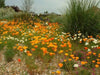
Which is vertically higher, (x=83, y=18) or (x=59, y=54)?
(x=83, y=18)

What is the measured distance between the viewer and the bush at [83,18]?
6.56m

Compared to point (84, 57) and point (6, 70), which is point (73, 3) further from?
point (6, 70)

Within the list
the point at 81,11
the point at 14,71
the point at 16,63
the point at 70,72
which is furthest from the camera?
the point at 81,11

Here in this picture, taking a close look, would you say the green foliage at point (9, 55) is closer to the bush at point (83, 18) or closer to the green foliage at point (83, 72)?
the green foliage at point (83, 72)

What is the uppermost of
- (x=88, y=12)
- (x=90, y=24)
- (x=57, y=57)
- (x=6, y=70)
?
(x=88, y=12)

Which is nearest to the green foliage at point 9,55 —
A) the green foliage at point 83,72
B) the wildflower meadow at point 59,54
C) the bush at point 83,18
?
the wildflower meadow at point 59,54

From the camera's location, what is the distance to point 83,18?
6574 millimetres

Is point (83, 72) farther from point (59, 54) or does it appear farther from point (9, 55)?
point (9, 55)

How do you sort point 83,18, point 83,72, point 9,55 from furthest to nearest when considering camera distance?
point 83,18
point 9,55
point 83,72

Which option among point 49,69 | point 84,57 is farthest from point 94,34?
point 49,69

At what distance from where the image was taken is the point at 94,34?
21.9 feet

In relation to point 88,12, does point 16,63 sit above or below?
below

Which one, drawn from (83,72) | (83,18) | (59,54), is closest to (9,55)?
(59,54)

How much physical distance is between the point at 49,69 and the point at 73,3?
3.75m
